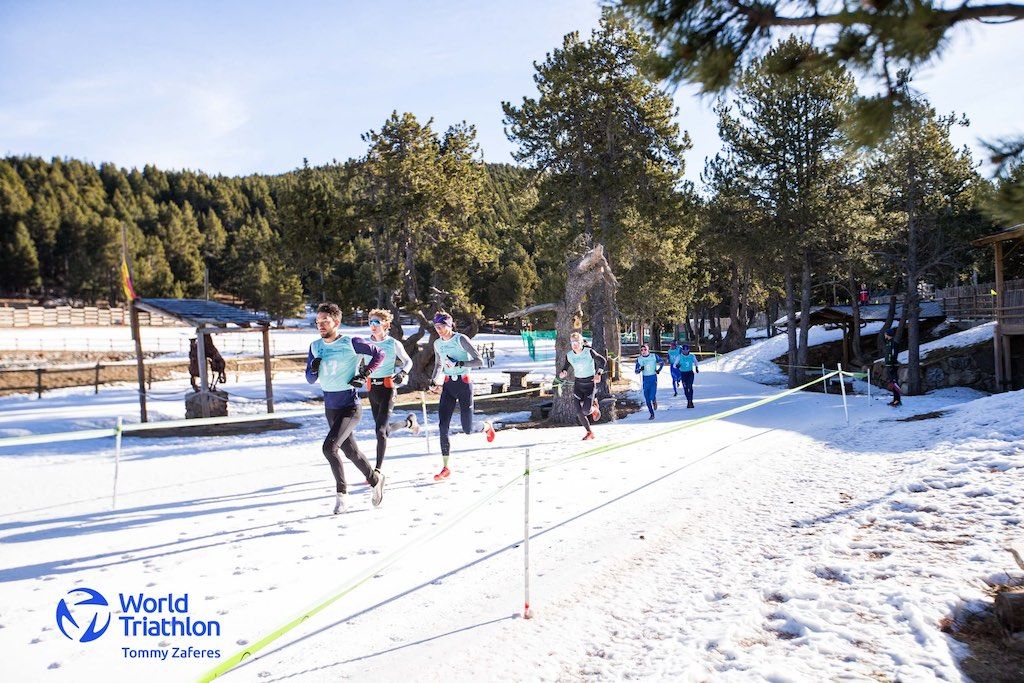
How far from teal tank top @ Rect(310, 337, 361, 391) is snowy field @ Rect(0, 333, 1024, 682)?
4.56 feet

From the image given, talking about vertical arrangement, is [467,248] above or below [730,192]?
below

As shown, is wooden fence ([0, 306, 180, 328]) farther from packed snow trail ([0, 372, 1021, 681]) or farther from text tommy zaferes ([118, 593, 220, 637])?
text tommy zaferes ([118, 593, 220, 637])

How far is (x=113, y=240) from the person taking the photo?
8919cm

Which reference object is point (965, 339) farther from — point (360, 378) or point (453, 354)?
point (360, 378)

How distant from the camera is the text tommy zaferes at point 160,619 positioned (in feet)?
13.4

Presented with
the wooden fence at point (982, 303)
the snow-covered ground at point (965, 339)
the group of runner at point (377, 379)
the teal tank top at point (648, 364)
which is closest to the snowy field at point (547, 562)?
the group of runner at point (377, 379)

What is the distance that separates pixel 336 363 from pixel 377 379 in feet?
4.90

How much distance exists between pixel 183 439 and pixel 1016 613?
15.7 m

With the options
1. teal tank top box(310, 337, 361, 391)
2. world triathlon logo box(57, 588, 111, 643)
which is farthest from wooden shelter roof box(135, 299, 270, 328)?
world triathlon logo box(57, 588, 111, 643)

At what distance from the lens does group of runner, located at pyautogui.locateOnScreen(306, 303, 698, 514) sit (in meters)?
6.63

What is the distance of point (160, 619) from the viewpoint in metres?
4.23

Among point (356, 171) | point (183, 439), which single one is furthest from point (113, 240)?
point (183, 439)

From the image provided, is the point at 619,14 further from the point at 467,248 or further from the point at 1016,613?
the point at 467,248

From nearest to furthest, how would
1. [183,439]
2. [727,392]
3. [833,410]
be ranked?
[183,439]
[833,410]
[727,392]
